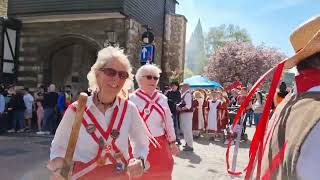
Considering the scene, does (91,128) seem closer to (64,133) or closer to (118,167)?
(64,133)

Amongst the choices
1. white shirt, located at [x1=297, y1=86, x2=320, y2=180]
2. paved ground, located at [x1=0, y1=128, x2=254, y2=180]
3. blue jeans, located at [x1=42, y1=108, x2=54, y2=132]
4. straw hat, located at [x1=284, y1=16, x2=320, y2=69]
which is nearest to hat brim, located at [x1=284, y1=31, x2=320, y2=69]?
straw hat, located at [x1=284, y1=16, x2=320, y2=69]

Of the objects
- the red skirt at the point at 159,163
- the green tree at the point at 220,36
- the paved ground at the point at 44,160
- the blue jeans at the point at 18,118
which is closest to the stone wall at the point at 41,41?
the blue jeans at the point at 18,118

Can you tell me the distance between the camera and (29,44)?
63.9 ft

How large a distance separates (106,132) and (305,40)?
1787 mm

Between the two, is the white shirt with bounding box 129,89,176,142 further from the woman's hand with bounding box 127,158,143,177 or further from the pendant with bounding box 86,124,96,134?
the pendant with bounding box 86,124,96,134

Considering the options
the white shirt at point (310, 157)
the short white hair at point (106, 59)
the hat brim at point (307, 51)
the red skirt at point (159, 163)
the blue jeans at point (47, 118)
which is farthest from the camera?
the blue jeans at point (47, 118)

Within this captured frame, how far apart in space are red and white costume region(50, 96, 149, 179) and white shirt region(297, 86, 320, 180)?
1883 mm

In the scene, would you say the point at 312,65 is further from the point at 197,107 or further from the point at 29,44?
the point at 29,44

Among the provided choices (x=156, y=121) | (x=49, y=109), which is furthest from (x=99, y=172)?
(x=49, y=109)

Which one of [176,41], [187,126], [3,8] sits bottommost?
[187,126]

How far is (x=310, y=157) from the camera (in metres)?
1.34

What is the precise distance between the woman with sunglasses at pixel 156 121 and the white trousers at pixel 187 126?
17.1 ft

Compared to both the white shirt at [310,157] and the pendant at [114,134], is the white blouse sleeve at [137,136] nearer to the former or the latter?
the pendant at [114,134]

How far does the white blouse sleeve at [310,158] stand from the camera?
133 cm
